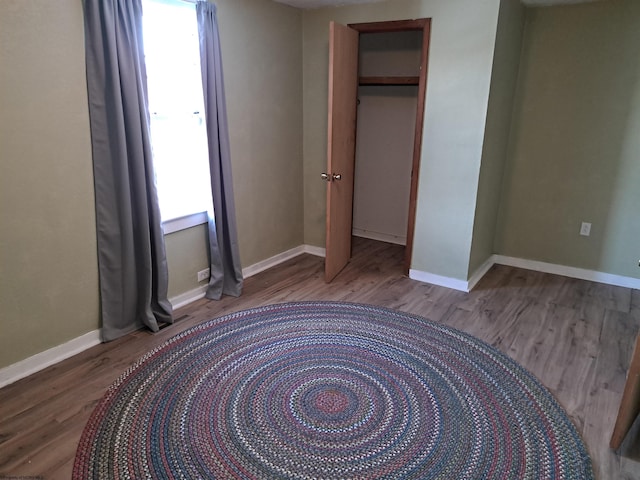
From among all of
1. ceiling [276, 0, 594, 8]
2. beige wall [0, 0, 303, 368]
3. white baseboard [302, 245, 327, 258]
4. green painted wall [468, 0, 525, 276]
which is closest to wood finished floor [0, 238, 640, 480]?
white baseboard [302, 245, 327, 258]

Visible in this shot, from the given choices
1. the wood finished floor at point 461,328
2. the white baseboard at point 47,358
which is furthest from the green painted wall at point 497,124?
the white baseboard at point 47,358

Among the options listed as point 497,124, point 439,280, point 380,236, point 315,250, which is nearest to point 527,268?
point 439,280

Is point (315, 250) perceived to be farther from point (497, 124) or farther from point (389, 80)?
point (497, 124)

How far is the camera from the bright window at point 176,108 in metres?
2.80

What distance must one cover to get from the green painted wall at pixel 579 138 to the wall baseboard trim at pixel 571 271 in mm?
45

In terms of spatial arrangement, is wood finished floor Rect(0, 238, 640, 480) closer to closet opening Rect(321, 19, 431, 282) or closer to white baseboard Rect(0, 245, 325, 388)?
white baseboard Rect(0, 245, 325, 388)

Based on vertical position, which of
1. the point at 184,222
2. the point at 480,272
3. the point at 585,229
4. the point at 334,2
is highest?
the point at 334,2

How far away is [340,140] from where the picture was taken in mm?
3504

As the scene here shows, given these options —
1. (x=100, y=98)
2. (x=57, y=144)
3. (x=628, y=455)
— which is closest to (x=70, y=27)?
(x=100, y=98)

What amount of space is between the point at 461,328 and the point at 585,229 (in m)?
1.71

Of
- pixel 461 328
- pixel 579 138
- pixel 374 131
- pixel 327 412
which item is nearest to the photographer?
pixel 327 412

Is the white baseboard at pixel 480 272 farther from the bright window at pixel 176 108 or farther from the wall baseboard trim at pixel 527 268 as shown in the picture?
the bright window at pixel 176 108

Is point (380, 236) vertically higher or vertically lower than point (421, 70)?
lower

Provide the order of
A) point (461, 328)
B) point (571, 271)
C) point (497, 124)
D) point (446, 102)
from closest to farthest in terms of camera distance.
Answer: point (461, 328)
point (446, 102)
point (497, 124)
point (571, 271)
